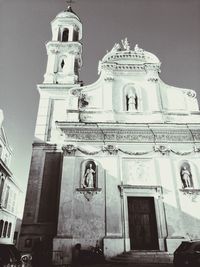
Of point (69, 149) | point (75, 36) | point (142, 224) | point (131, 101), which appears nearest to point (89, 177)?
point (69, 149)

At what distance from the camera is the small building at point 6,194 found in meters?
22.7

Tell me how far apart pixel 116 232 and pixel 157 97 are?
8.69m

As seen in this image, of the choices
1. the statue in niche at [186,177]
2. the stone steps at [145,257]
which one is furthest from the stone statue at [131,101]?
the stone steps at [145,257]

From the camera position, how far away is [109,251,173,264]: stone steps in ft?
34.1

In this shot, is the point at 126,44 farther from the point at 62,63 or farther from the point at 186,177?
the point at 186,177

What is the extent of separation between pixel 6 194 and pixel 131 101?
16778 mm

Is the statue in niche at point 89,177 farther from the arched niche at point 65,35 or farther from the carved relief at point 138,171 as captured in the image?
the arched niche at point 65,35

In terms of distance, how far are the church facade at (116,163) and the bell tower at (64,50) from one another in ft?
2.93

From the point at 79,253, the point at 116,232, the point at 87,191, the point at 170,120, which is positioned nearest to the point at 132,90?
the point at 170,120

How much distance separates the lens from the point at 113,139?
14.4 metres

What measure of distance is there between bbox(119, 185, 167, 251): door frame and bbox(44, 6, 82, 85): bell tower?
8.94 metres

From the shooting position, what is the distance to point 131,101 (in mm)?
15859

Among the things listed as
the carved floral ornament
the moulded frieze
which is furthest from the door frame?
the moulded frieze

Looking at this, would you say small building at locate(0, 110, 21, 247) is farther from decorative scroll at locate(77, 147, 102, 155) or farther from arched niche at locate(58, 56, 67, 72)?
decorative scroll at locate(77, 147, 102, 155)
